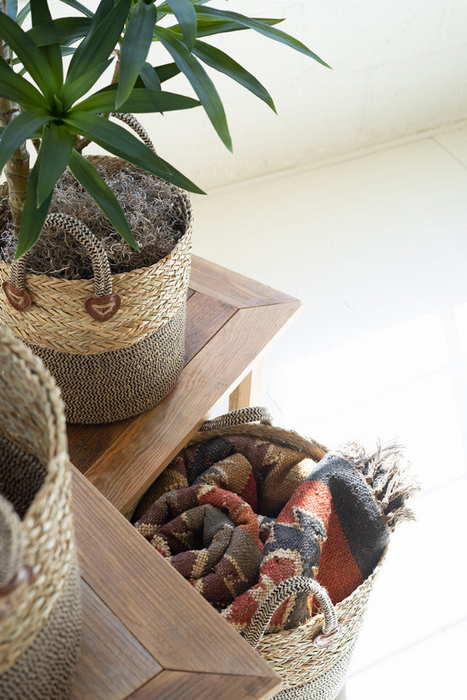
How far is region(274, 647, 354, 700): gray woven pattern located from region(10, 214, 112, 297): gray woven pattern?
69cm

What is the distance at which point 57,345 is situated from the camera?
946 mm

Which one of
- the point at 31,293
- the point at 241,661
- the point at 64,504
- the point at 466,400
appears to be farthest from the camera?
the point at 466,400

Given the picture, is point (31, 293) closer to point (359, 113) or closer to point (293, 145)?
point (293, 145)

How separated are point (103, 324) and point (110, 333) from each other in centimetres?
2

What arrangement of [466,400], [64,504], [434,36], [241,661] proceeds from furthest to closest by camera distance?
1. [434,36]
2. [466,400]
3. [241,661]
4. [64,504]

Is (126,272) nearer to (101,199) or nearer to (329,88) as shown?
(101,199)

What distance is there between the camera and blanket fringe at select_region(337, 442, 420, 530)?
1070mm

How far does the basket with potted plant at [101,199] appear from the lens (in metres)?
0.75

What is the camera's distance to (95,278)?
851 millimetres

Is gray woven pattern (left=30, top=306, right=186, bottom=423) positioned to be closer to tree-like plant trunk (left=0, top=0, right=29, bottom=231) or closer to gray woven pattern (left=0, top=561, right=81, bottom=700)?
tree-like plant trunk (left=0, top=0, right=29, bottom=231)

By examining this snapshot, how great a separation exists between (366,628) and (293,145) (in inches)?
67.6

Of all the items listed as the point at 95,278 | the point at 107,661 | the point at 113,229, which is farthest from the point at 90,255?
the point at 107,661

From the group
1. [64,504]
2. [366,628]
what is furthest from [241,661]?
[366,628]

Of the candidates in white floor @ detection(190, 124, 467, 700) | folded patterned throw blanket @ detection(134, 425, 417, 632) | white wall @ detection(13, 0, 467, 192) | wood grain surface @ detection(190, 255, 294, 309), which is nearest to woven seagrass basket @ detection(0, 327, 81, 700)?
folded patterned throw blanket @ detection(134, 425, 417, 632)
